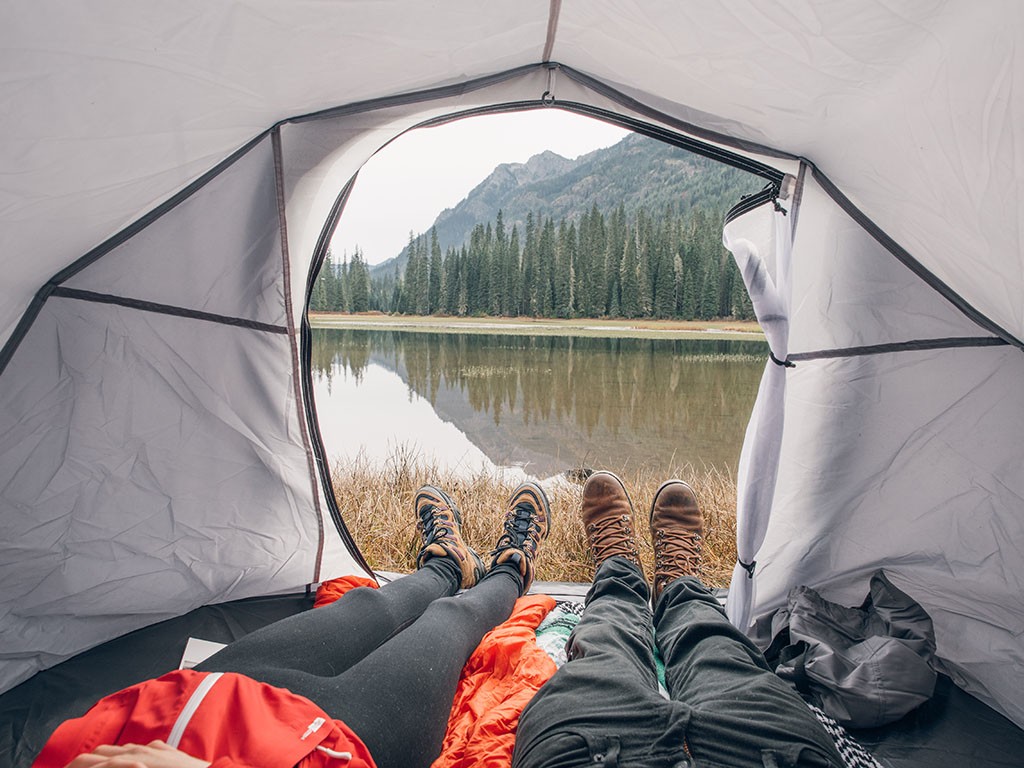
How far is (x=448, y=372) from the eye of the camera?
2080 cm

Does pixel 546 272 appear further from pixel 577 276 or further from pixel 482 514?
pixel 482 514

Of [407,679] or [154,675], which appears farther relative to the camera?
[154,675]

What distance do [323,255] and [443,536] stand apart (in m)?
0.93

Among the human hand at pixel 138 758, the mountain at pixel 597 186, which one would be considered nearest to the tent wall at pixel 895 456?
the human hand at pixel 138 758

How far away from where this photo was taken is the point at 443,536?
1780 millimetres

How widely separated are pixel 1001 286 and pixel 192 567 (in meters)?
1.98

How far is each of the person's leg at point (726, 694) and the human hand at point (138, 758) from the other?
655 mm

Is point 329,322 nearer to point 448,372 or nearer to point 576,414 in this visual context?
point 448,372

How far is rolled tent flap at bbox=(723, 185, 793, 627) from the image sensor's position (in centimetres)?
138

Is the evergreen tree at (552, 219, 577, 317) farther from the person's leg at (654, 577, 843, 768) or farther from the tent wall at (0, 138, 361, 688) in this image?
the person's leg at (654, 577, 843, 768)

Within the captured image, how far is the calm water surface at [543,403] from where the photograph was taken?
7.59 metres

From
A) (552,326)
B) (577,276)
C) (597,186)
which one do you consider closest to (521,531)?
(577,276)

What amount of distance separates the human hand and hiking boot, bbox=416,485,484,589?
1.07 meters

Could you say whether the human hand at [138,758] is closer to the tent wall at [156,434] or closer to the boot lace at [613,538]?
the tent wall at [156,434]
